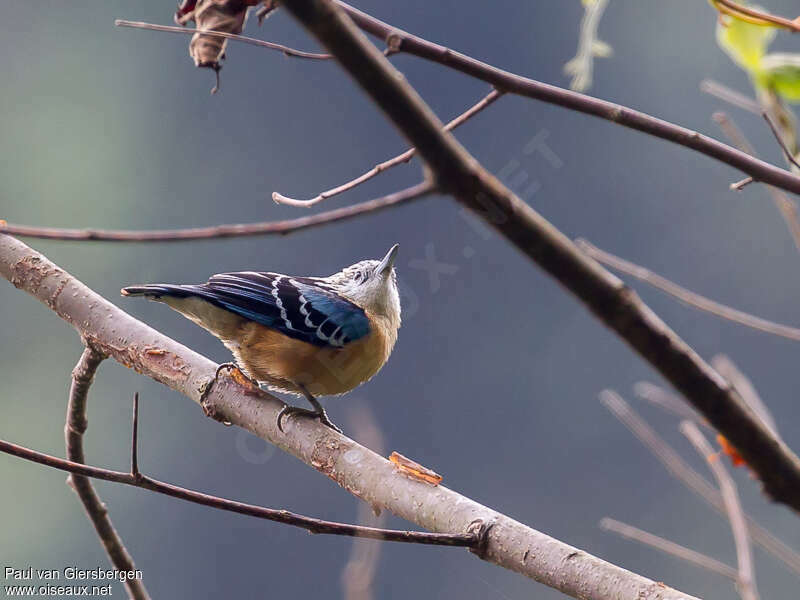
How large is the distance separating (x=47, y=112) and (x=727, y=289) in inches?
184

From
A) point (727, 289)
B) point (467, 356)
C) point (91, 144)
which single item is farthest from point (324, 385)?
point (91, 144)

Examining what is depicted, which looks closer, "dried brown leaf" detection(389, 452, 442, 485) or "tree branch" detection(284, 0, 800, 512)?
"tree branch" detection(284, 0, 800, 512)

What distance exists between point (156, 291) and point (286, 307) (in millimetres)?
292

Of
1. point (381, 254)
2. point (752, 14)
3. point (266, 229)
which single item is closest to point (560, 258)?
point (266, 229)

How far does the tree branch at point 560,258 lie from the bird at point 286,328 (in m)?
1.41

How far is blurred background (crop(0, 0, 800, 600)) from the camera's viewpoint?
4410 millimetres

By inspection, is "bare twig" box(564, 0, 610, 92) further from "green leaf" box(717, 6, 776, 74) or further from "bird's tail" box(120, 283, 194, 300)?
"bird's tail" box(120, 283, 194, 300)

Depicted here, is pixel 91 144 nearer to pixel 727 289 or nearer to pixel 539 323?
pixel 539 323

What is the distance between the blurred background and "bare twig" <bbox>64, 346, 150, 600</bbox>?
77.1 inches

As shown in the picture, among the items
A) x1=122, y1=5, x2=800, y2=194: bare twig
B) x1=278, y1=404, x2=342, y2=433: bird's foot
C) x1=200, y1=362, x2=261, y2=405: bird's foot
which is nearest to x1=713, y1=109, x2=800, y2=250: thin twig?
x1=122, y1=5, x2=800, y2=194: bare twig

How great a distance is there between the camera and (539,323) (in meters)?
5.16

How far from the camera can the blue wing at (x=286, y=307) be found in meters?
2.01

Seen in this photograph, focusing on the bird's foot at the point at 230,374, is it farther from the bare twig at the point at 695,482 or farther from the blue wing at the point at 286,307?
the bare twig at the point at 695,482

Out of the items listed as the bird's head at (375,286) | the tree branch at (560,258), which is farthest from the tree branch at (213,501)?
the bird's head at (375,286)
